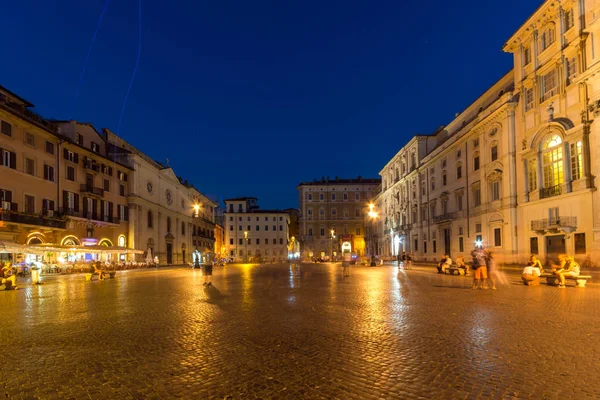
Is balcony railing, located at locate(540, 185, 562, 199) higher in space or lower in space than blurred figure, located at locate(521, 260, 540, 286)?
higher

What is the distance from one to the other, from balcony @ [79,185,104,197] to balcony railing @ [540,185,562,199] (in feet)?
130

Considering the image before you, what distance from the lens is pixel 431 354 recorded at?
20.7ft

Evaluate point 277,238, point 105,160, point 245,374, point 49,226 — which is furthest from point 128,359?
point 277,238

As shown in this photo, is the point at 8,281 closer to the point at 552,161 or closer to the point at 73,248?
the point at 73,248

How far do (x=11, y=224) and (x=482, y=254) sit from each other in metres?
31.9

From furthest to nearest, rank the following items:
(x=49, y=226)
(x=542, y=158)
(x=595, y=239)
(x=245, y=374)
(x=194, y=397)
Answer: (x=49, y=226)
(x=542, y=158)
(x=595, y=239)
(x=245, y=374)
(x=194, y=397)

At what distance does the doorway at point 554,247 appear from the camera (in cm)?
2939

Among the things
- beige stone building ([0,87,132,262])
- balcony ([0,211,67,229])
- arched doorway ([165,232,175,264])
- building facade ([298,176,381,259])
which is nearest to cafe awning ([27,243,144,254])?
beige stone building ([0,87,132,262])

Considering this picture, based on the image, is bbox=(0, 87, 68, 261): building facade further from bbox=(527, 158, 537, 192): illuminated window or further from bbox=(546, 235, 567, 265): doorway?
bbox=(527, 158, 537, 192): illuminated window

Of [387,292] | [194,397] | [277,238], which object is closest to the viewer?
[194,397]

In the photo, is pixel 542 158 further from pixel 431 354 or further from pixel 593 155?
pixel 431 354

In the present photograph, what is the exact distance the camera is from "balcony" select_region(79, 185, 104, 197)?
4247cm

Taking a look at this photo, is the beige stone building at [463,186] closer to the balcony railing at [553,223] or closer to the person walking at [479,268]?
the balcony railing at [553,223]

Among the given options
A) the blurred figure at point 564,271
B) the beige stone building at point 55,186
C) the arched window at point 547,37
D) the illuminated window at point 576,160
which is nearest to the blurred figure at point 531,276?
the blurred figure at point 564,271
